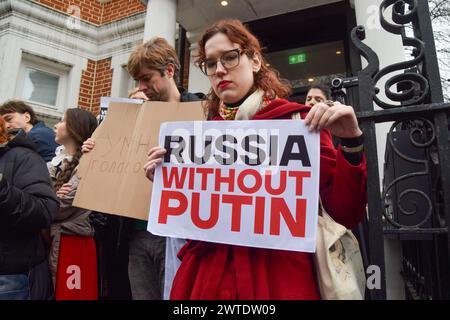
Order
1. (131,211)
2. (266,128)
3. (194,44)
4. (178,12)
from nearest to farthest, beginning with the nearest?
(266,128) < (131,211) < (178,12) < (194,44)

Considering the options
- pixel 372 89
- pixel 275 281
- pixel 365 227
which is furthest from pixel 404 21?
pixel 365 227

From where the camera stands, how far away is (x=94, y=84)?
20.4ft

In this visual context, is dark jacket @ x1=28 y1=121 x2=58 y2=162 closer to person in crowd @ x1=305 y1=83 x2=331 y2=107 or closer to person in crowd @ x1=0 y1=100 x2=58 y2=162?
person in crowd @ x1=0 y1=100 x2=58 y2=162

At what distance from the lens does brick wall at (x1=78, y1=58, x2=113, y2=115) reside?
19.9ft

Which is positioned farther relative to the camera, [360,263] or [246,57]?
[246,57]

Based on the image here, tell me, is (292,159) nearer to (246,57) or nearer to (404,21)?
(246,57)

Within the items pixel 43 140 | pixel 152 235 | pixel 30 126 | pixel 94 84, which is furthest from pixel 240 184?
pixel 94 84

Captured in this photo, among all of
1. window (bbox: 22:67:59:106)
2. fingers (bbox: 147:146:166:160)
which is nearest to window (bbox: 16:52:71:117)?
window (bbox: 22:67:59:106)

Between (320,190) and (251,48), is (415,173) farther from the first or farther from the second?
(251,48)

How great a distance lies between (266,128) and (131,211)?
0.85m

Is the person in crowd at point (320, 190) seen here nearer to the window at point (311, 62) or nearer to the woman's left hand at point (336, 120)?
the woman's left hand at point (336, 120)

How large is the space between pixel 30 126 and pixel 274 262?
2812 mm

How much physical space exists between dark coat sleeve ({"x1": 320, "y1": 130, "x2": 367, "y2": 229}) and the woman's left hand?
0.21 ft
